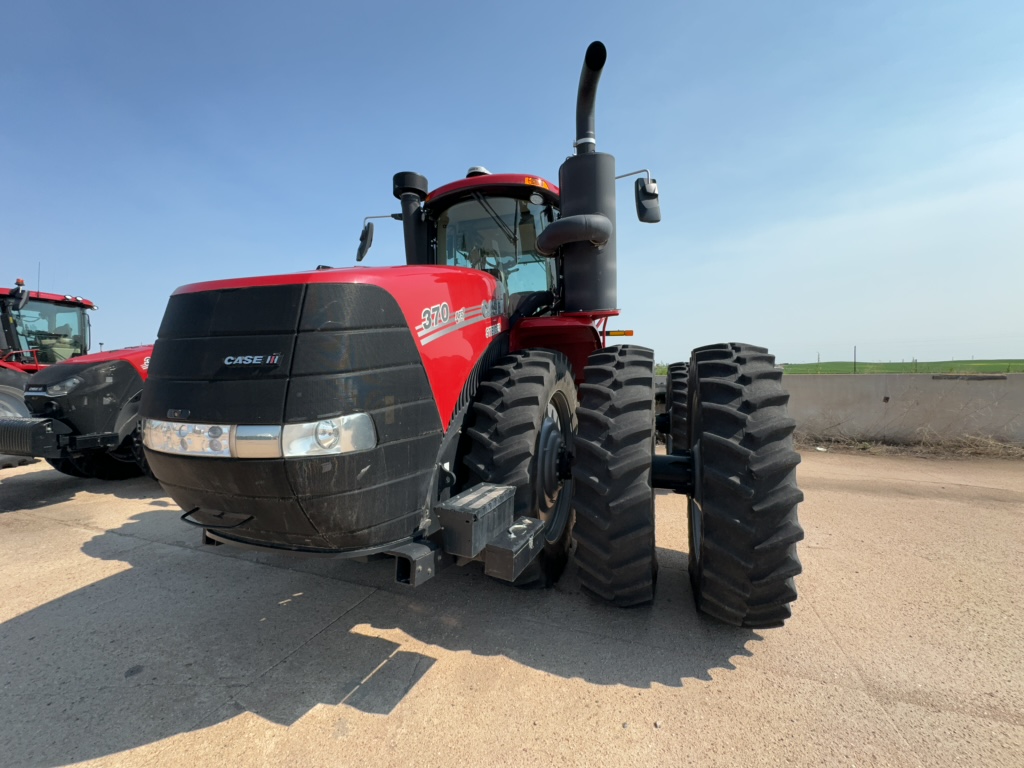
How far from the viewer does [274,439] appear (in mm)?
1516

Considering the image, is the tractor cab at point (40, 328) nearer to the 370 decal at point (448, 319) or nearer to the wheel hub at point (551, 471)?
the 370 decal at point (448, 319)

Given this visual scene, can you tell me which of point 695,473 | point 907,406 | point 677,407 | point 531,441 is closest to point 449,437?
point 531,441

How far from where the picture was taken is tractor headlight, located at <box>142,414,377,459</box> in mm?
1520

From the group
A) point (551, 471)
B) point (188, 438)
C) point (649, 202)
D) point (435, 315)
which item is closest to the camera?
point (188, 438)

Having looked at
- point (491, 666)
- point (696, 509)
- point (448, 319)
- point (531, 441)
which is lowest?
point (491, 666)

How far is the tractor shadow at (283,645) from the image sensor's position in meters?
1.79

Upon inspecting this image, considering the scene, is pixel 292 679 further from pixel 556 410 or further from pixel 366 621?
pixel 556 410

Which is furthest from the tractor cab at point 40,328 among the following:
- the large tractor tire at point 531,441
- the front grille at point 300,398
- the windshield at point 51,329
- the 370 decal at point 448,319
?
the large tractor tire at point 531,441

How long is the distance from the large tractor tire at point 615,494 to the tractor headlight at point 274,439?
3.11ft

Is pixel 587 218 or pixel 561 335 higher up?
pixel 587 218

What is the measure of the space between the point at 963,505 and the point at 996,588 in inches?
77.3

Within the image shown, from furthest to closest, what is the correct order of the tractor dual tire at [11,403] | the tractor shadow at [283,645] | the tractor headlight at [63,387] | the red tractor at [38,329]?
the red tractor at [38,329] < the tractor dual tire at [11,403] < the tractor headlight at [63,387] < the tractor shadow at [283,645]

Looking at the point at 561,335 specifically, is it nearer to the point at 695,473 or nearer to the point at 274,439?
the point at 695,473

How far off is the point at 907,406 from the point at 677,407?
4749 mm
